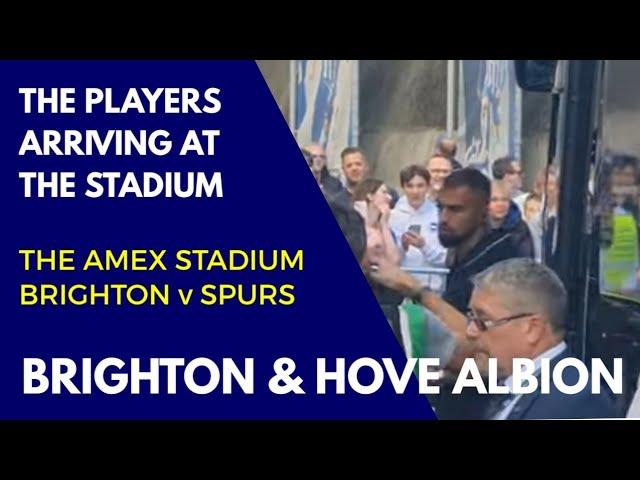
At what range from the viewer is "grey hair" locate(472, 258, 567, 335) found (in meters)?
4.53

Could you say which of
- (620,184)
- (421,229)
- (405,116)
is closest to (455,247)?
(421,229)

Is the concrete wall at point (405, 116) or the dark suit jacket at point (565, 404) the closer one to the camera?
the concrete wall at point (405, 116)

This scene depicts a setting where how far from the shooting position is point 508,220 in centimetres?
452

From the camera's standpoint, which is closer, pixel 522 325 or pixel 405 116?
pixel 405 116

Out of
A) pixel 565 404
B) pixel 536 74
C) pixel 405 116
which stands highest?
pixel 536 74

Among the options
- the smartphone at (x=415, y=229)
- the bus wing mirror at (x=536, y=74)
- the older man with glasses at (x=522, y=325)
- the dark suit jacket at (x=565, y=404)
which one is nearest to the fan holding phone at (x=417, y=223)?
the smartphone at (x=415, y=229)

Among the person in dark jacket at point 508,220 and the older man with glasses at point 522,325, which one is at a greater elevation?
the person in dark jacket at point 508,220

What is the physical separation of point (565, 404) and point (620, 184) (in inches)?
30.1

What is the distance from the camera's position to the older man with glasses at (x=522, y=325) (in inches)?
179

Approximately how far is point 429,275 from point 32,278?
1318mm

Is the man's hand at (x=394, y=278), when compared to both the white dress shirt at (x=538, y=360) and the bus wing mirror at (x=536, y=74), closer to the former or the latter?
the white dress shirt at (x=538, y=360)

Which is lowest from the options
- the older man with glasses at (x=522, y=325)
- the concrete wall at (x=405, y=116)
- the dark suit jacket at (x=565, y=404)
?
the dark suit jacket at (x=565, y=404)

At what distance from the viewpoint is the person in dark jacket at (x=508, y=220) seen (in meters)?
4.51

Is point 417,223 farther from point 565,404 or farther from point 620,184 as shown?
point 565,404
